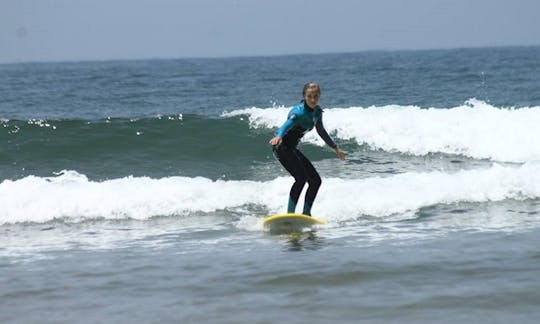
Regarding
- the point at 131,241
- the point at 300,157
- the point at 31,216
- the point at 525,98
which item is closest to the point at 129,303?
the point at 131,241

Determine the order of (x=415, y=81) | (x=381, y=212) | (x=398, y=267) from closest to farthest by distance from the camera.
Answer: (x=398, y=267)
(x=381, y=212)
(x=415, y=81)

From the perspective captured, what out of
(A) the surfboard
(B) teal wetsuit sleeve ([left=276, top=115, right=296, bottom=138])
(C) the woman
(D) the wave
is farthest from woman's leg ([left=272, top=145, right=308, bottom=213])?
(D) the wave

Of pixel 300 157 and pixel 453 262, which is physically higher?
pixel 300 157

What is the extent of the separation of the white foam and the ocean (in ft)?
0.15

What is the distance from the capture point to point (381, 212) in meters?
11.1

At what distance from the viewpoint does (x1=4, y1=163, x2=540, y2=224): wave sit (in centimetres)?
1178

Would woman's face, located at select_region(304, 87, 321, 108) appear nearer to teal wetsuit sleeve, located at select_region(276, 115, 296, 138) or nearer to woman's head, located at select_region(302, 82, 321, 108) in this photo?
woman's head, located at select_region(302, 82, 321, 108)

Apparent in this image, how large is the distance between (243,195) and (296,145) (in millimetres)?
2828

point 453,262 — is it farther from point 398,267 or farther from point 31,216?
point 31,216

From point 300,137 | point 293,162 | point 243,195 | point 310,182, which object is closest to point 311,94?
point 300,137

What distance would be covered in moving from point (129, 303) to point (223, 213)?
4.91 metres

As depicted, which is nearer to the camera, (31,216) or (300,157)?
(300,157)

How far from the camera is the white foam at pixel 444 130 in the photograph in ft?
56.0

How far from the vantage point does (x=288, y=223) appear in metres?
10.0
